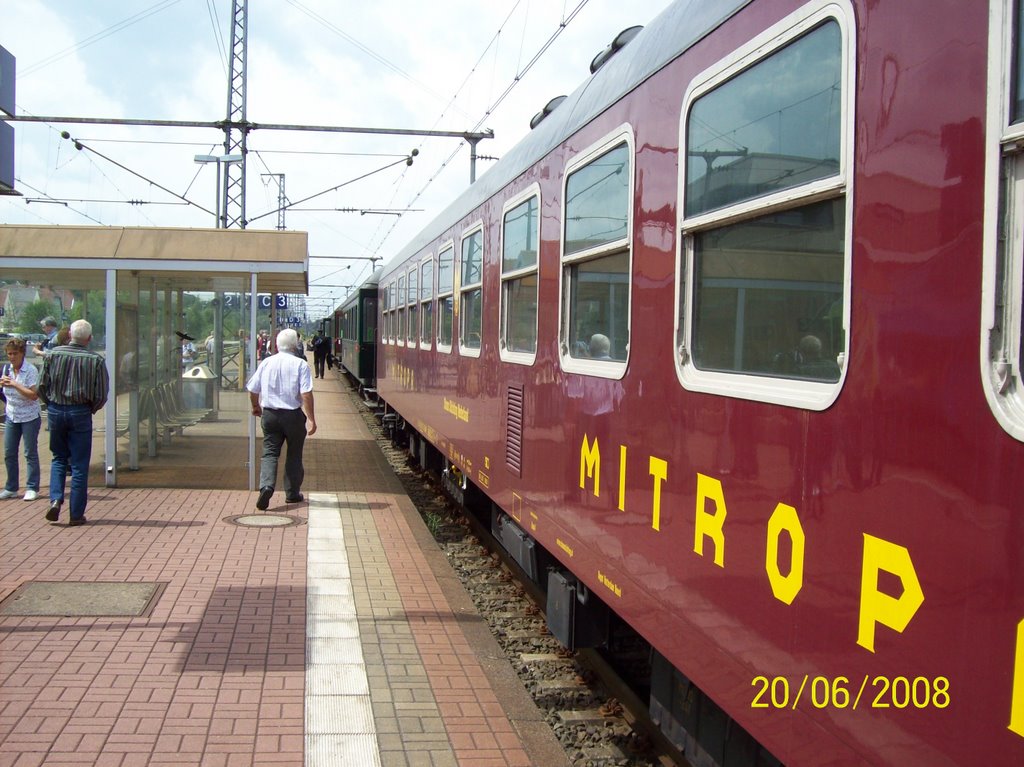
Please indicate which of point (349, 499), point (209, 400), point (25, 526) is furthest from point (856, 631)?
point (209, 400)

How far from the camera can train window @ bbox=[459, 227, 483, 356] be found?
6.88m

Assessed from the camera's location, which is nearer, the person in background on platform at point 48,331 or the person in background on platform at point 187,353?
the person in background on platform at point 48,331

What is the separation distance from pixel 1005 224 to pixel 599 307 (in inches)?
94.2

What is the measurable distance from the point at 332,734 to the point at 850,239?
3.00m

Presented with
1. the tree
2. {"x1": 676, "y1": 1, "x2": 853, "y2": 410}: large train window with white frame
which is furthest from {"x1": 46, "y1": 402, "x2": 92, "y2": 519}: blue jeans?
{"x1": 676, "y1": 1, "x2": 853, "y2": 410}: large train window with white frame

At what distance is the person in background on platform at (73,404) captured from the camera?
7.57 m

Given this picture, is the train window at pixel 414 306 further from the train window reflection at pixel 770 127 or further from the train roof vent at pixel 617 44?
the train window reflection at pixel 770 127

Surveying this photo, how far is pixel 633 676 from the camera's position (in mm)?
5387

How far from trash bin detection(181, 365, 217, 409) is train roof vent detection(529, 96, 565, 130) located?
24.8 ft

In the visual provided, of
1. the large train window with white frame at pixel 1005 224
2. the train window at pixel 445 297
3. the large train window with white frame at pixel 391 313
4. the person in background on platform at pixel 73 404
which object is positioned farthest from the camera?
the large train window with white frame at pixel 391 313

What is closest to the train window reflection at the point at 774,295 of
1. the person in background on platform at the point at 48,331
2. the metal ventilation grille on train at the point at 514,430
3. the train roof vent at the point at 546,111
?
the metal ventilation grille on train at the point at 514,430

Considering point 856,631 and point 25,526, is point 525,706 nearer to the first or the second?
point 856,631

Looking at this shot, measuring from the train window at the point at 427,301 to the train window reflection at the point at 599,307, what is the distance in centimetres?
494
